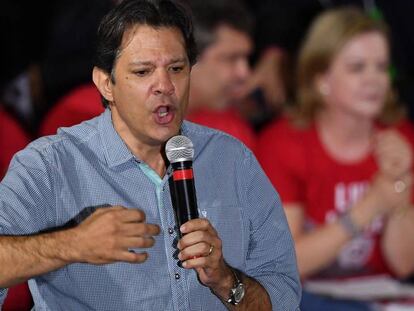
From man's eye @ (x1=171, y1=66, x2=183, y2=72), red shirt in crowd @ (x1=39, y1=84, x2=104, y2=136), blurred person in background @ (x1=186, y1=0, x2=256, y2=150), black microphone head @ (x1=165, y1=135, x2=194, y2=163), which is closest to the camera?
black microphone head @ (x1=165, y1=135, x2=194, y2=163)

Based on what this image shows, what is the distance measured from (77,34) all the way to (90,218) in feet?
5.90

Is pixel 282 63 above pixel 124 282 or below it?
above

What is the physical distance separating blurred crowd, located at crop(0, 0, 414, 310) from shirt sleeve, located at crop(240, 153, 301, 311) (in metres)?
1.26

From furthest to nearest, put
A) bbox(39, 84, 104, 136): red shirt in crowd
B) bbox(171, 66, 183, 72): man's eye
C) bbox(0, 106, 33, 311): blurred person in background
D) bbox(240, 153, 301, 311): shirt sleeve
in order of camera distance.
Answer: bbox(0, 106, 33, 311): blurred person in background
bbox(39, 84, 104, 136): red shirt in crowd
bbox(240, 153, 301, 311): shirt sleeve
bbox(171, 66, 183, 72): man's eye

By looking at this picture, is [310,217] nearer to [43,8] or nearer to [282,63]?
[282,63]

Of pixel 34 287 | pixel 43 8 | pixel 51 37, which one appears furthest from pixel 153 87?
pixel 43 8

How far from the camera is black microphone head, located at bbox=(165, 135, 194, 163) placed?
68.9 inches

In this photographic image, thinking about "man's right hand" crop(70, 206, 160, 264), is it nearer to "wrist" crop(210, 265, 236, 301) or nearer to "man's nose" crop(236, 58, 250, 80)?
"wrist" crop(210, 265, 236, 301)

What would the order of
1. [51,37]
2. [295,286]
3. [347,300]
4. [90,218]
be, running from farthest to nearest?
[51,37] < [347,300] < [295,286] < [90,218]

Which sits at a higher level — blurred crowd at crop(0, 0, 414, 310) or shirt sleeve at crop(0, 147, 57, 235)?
blurred crowd at crop(0, 0, 414, 310)

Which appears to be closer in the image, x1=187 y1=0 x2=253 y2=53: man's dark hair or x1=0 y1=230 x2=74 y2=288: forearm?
x1=0 y1=230 x2=74 y2=288: forearm

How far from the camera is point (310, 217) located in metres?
3.39

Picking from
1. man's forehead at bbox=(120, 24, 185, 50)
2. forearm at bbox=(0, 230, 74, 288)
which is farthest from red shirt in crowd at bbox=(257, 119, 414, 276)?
forearm at bbox=(0, 230, 74, 288)

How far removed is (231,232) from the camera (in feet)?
6.45
